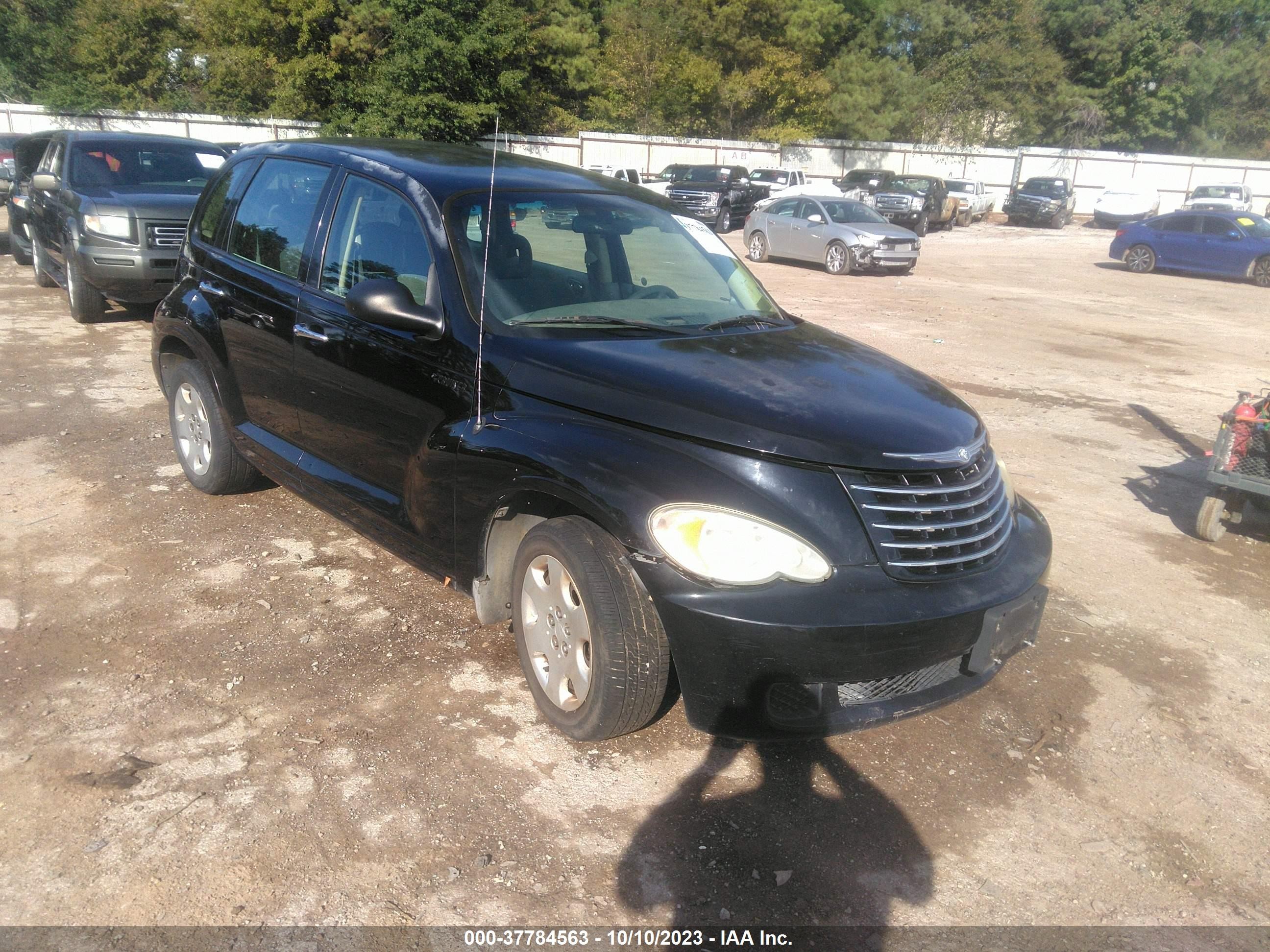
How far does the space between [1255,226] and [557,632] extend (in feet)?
75.3

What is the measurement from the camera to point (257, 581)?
4.52 meters

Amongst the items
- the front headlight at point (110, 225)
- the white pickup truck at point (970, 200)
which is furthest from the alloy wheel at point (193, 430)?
the white pickup truck at point (970, 200)

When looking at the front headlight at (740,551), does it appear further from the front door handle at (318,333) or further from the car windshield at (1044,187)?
the car windshield at (1044,187)

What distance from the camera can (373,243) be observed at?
397 cm

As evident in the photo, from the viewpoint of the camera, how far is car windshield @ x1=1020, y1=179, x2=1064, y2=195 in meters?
36.1

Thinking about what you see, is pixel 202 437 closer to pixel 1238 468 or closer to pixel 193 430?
pixel 193 430

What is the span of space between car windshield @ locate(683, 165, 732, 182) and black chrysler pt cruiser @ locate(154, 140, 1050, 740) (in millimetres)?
24897

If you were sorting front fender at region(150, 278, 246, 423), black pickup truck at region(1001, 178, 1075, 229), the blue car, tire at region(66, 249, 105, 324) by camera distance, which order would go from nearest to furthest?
front fender at region(150, 278, 246, 423), tire at region(66, 249, 105, 324), the blue car, black pickup truck at region(1001, 178, 1075, 229)

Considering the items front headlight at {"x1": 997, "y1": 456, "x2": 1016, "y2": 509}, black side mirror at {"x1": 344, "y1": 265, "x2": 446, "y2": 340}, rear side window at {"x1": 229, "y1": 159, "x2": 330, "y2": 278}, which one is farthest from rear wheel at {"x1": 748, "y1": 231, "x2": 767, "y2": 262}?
black side mirror at {"x1": 344, "y1": 265, "x2": 446, "y2": 340}

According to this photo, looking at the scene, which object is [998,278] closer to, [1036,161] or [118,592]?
[118,592]

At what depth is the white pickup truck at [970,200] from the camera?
35094 millimetres

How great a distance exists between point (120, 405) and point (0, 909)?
5.56 m

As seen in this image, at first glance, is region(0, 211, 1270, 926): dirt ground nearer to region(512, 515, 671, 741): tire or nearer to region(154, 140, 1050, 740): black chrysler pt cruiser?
region(512, 515, 671, 741): tire

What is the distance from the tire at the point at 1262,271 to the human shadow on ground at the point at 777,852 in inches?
857
